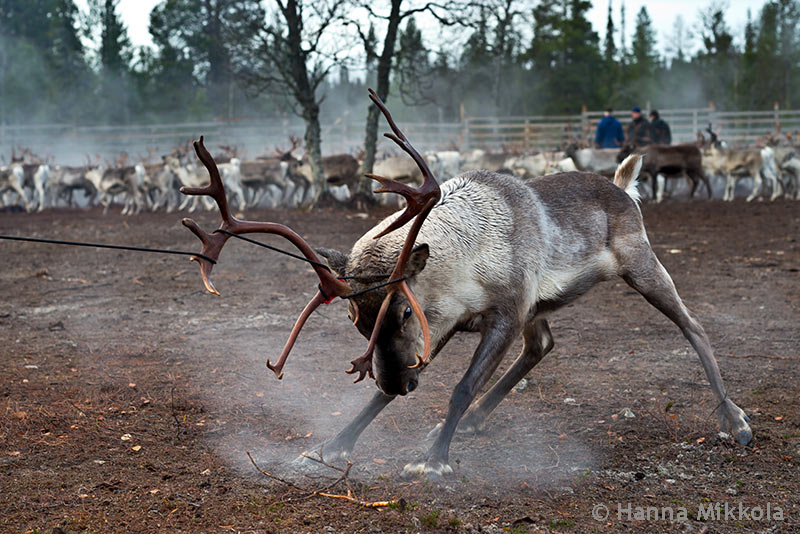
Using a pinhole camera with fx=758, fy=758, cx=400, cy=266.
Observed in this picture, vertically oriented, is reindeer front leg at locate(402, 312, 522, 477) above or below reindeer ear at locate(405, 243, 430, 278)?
below

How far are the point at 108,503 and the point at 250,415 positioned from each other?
4.18ft

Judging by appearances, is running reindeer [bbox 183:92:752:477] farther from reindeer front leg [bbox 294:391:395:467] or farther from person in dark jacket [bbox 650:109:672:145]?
person in dark jacket [bbox 650:109:672:145]

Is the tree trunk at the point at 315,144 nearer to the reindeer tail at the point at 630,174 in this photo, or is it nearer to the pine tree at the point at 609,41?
the reindeer tail at the point at 630,174

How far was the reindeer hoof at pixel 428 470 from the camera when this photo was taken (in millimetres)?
3568

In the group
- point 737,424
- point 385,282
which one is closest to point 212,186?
point 385,282

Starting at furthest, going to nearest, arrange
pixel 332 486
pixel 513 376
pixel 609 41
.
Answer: pixel 609 41, pixel 513 376, pixel 332 486

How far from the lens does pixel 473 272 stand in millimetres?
3766

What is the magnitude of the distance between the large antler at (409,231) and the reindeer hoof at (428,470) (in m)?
0.51

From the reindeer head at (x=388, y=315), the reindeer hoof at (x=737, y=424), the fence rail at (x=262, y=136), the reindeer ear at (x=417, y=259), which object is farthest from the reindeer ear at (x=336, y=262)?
the fence rail at (x=262, y=136)

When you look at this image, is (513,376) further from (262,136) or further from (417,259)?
(262,136)

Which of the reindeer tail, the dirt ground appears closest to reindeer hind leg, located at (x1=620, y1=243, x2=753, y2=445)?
the dirt ground

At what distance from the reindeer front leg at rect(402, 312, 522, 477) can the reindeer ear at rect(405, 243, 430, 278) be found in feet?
1.76

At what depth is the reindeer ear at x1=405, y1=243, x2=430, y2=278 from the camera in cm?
344

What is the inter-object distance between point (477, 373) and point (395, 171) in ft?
53.4
